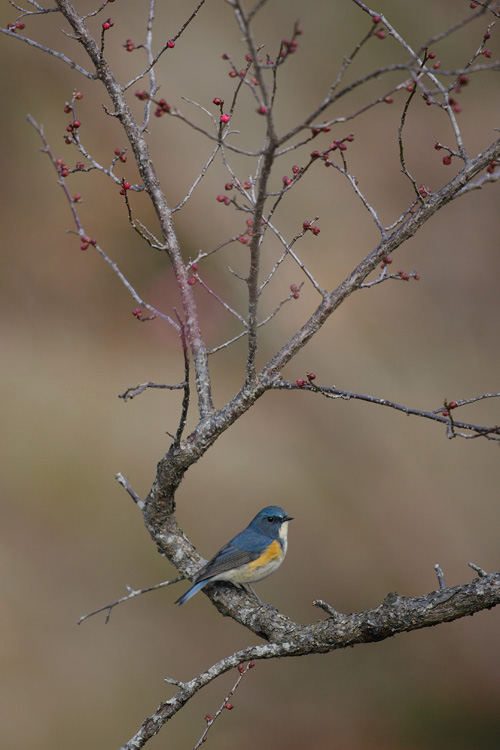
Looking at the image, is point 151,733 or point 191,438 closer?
point 151,733

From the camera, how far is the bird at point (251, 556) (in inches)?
151

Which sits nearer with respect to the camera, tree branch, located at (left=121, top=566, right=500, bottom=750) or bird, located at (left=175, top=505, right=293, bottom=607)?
tree branch, located at (left=121, top=566, right=500, bottom=750)

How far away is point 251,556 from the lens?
4160mm

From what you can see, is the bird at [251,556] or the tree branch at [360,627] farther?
the bird at [251,556]

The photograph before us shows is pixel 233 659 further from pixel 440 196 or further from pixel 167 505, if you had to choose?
pixel 440 196

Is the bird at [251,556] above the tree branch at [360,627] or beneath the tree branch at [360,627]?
above

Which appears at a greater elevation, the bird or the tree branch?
the bird

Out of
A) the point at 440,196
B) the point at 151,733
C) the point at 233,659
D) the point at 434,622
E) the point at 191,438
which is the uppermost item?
the point at 440,196

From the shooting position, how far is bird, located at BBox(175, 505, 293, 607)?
151 inches

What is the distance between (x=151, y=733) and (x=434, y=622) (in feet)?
4.44

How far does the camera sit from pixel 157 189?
12.6 feet

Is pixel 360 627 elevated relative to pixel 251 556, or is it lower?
lower

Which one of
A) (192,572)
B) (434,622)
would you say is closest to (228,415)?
(192,572)

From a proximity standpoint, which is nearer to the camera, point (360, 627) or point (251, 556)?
point (360, 627)
